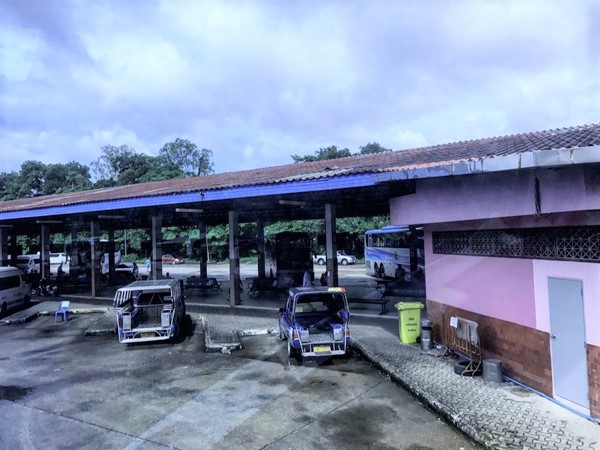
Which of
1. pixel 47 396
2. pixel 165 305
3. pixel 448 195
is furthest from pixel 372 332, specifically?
pixel 47 396

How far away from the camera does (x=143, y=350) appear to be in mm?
10820

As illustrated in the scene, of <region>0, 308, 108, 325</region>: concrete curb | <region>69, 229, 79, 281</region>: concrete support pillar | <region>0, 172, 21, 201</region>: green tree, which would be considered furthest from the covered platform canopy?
<region>0, 172, 21, 201</region>: green tree

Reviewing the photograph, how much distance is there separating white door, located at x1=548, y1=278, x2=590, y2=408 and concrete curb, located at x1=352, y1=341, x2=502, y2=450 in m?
1.63

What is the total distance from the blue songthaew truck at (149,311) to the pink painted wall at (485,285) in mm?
6834

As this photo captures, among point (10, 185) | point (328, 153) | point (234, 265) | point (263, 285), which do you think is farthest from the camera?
point (10, 185)

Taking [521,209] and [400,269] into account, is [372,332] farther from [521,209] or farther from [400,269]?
[400,269]

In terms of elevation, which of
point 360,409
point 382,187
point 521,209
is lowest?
point 360,409

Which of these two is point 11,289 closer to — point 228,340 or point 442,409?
point 228,340

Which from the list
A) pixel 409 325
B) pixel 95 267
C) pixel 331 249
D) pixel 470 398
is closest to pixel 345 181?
pixel 409 325

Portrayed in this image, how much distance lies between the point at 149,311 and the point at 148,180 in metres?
43.4

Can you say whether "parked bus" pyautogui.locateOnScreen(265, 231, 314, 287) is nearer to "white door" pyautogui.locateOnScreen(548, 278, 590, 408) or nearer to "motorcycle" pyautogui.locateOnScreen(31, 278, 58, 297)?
"motorcycle" pyautogui.locateOnScreen(31, 278, 58, 297)

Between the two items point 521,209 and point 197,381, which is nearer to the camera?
point 521,209

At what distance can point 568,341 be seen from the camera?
604cm

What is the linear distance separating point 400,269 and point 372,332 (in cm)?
1407
